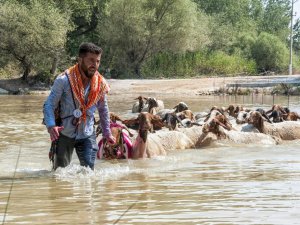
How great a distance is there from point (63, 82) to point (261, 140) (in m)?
6.67

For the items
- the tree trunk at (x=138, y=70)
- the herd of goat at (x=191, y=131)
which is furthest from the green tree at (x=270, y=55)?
the herd of goat at (x=191, y=131)

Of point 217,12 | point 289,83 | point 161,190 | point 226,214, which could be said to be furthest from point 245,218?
point 217,12

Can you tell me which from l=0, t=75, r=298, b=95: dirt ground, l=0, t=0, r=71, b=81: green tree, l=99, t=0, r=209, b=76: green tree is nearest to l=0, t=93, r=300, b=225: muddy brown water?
l=0, t=75, r=298, b=95: dirt ground

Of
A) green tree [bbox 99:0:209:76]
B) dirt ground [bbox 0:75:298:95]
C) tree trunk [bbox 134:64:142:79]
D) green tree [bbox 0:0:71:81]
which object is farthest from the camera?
tree trunk [bbox 134:64:142:79]

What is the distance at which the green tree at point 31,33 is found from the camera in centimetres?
4338

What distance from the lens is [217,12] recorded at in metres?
81.5

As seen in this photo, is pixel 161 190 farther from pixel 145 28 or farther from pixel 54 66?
pixel 145 28

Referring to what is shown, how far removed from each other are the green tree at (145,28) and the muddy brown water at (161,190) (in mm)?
36462

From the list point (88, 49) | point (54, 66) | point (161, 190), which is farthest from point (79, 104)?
point (54, 66)

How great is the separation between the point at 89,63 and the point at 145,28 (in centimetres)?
4078

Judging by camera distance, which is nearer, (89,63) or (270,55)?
(89,63)

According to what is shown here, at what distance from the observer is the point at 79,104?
7.71 metres

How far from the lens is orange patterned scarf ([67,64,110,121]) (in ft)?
25.1

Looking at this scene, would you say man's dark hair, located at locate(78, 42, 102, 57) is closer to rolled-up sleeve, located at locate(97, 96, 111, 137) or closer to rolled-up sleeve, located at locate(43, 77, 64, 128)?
rolled-up sleeve, located at locate(43, 77, 64, 128)
